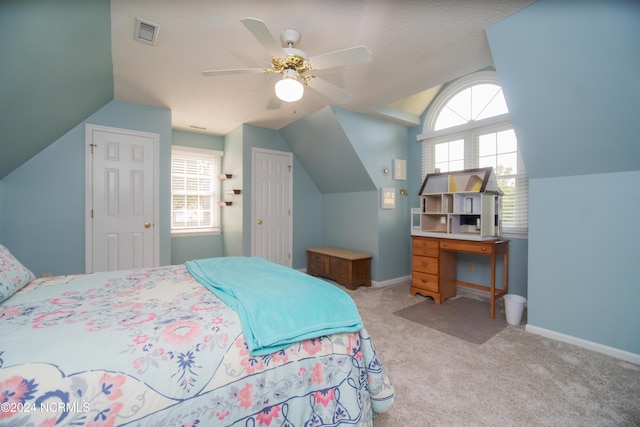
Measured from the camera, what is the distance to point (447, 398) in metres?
1.73

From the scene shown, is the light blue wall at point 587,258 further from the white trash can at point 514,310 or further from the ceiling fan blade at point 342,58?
the ceiling fan blade at point 342,58

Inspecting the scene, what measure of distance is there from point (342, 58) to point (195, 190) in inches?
146

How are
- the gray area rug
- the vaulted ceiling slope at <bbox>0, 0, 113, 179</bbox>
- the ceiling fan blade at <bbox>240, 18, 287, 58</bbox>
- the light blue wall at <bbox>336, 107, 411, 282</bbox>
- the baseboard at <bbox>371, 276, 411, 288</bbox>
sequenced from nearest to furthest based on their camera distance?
the ceiling fan blade at <bbox>240, 18, 287, 58</bbox>
the vaulted ceiling slope at <bbox>0, 0, 113, 179</bbox>
the gray area rug
the light blue wall at <bbox>336, 107, 411, 282</bbox>
the baseboard at <bbox>371, 276, 411, 288</bbox>

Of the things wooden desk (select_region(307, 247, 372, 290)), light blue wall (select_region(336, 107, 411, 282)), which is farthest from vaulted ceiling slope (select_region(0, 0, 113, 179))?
wooden desk (select_region(307, 247, 372, 290))

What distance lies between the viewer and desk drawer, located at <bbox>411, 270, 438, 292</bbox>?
3.44 meters

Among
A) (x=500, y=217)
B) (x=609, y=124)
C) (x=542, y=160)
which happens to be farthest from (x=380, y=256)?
(x=609, y=124)

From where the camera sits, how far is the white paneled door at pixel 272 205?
4.50 m

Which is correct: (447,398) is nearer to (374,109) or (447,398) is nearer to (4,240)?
(374,109)

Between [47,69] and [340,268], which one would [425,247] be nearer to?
[340,268]

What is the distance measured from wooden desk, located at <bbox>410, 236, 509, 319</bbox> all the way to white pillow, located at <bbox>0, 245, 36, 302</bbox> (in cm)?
357

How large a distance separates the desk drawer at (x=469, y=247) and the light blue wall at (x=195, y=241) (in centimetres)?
365

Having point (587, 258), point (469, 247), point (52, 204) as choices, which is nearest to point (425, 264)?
point (469, 247)
